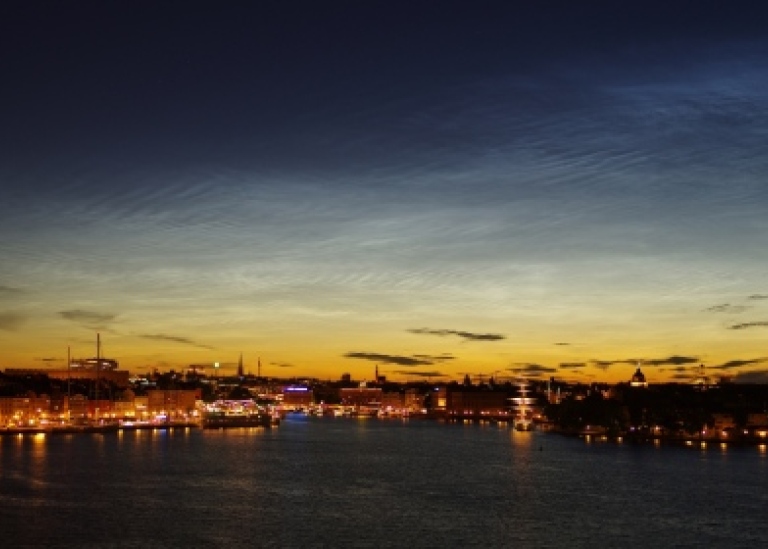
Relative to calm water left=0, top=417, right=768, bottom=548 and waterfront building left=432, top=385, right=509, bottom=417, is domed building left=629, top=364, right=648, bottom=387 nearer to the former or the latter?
waterfront building left=432, top=385, right=509, bottom=417

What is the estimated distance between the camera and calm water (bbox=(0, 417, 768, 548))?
27109mm

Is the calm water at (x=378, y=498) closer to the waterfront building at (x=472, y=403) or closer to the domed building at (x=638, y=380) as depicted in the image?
the domed building at (x=638, y=380)

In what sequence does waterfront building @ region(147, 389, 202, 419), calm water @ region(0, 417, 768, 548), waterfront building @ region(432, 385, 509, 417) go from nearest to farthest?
calm water @ region(0, 417, 768, 548), waterfront building @ region(147, 389, 202, 419), waterfront building @ region(432, 385, 509, 417)

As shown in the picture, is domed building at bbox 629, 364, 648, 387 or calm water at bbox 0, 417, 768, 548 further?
domed building at bbox 629, 364, 648, 387

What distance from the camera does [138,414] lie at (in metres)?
104

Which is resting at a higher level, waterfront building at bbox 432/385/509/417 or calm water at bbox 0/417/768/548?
waterfront building at bbox 432/385/509/417

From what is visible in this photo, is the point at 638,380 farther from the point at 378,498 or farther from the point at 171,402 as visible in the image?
the point at 378,498

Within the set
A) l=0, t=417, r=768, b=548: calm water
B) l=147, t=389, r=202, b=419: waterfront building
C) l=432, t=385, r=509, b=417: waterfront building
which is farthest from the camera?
l=432, t=385, r=509, b=417: waterfront building

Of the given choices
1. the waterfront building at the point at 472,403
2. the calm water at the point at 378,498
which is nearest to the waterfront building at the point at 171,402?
the waterfront building at the point at 472,403

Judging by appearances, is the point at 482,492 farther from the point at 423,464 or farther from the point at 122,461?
the point at 122,461

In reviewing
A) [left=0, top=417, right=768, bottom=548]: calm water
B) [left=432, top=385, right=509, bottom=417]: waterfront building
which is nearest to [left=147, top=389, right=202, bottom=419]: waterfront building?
[left=432, top=385, right=509, bottom=417]: waterfront building

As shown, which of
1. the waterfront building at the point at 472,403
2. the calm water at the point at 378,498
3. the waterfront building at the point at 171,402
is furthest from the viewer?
the waterfront building at the point at 472,403

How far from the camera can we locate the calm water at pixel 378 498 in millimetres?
27109

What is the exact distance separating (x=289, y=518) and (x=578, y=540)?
26.8 ft
